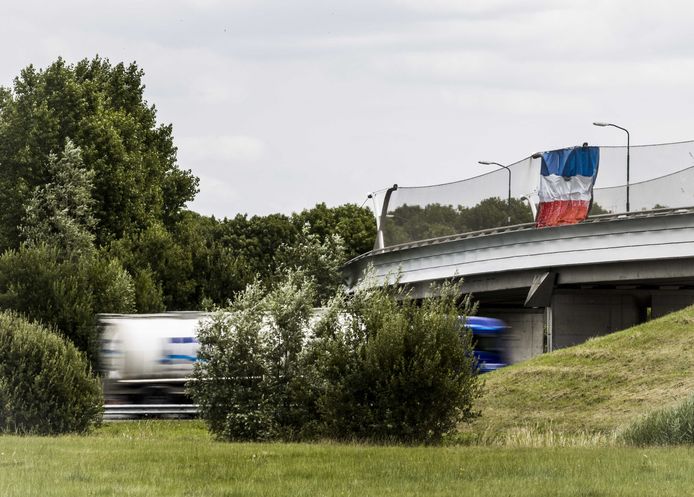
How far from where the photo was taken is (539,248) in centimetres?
5516

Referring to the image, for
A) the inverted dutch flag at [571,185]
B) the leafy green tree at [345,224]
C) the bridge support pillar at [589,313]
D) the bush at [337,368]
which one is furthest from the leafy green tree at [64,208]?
the leafy green tree at [345,224]

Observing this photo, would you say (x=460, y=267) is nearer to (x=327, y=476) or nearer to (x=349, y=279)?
(x=349, y=279)

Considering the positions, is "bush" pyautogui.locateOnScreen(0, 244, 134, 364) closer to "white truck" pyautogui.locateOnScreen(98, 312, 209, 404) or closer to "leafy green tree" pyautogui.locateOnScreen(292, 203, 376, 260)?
"white truck" pyautogui.locateOnScreen(98, 312, 209, 404)

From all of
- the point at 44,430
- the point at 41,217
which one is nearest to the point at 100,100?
the point at 41,217

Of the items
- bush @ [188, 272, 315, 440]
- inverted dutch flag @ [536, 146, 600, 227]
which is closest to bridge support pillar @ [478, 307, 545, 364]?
inverted dutch flag @ [536, 146, 600, 227]

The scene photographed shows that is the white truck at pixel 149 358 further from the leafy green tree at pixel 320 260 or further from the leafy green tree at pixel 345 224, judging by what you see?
the leafy green tree at pixel 345 224

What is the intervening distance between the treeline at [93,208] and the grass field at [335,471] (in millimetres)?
31893

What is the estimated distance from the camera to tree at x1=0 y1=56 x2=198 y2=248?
67.2m

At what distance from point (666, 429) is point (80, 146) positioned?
51.6 metres

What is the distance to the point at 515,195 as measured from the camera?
2222 inches

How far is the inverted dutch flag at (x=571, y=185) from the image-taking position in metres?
52.9

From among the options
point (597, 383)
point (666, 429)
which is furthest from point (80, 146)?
point (666, 429)

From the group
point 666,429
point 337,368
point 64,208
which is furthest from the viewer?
point 64,208

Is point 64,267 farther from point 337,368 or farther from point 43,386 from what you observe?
point 337,368
